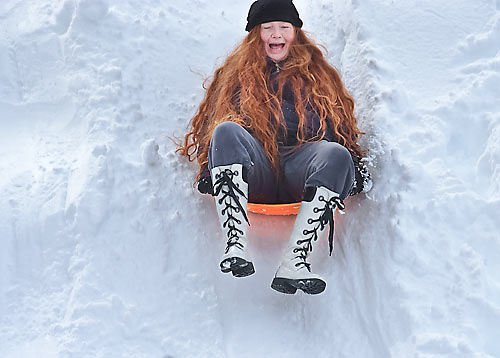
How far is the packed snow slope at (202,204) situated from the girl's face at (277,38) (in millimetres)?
392

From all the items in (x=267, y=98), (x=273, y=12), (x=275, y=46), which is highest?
(x=273, y=12)

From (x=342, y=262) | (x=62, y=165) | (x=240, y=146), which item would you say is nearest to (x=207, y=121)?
(x=240, y=146)

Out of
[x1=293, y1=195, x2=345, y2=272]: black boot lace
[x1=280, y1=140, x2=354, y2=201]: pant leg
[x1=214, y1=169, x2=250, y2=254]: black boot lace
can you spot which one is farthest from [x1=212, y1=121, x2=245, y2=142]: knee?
[x1=293, y1=195, x2=345, y2=272]: black boot lace

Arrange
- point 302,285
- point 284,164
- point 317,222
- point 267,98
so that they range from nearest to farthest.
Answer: point 302,285, point 317,222, point 284,164, point 267,98

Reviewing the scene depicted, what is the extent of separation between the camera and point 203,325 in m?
1.87

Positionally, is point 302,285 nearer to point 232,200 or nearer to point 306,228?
point 306,228

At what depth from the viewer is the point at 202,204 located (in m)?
2.19

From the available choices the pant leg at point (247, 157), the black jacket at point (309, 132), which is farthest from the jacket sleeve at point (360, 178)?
the pant leg at point (247, 157)

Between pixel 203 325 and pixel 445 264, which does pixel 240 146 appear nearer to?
pixel 203 325

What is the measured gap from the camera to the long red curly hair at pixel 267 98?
207 centimetres

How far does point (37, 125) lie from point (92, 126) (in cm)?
24

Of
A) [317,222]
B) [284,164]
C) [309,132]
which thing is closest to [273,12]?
[309,132]

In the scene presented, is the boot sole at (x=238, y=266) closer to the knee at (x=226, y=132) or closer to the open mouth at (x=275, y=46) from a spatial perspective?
the knee at (x=226, y=132)

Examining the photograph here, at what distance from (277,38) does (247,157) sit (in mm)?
588
